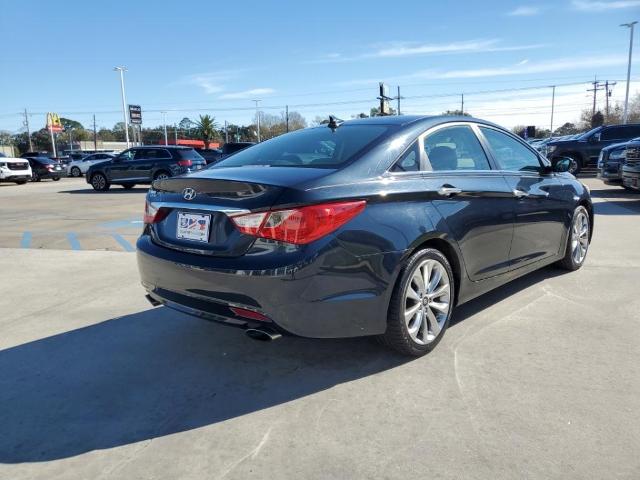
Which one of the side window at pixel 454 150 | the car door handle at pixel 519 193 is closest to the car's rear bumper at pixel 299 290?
the side window at pixel 454 150

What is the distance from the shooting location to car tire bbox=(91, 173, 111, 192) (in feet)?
66.9

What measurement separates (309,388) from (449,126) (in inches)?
88.5

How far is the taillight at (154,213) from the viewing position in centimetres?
347

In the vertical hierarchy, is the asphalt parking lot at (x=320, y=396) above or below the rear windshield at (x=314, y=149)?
below

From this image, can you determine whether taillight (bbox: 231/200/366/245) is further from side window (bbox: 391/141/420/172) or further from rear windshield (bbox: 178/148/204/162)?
rear windshield (bbox: 178/148/204/162)

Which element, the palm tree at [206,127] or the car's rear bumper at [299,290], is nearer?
the car's rear bumper at [299,290]

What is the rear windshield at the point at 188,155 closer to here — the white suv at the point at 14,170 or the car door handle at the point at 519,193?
the white suv at the point at 14,170

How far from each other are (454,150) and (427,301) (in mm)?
1223

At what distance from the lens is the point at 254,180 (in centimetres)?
306

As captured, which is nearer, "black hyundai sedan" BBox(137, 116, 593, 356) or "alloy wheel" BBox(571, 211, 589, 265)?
"black hyundai sedan" BBox(137, 116, 593, 356)

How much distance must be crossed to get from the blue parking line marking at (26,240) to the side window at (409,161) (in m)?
6.62

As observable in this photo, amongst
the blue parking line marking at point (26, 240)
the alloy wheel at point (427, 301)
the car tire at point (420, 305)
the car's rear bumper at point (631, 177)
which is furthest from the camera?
the car's rear bumper at point (631, 177)

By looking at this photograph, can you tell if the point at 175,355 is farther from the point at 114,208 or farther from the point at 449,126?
the point at 114,208

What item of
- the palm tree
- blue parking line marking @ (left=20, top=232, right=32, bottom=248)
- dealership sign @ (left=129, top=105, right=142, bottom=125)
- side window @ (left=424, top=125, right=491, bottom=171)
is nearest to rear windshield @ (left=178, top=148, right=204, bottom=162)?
blue parking line marking @ (left=20, top=232, right=32, bottom=248)
